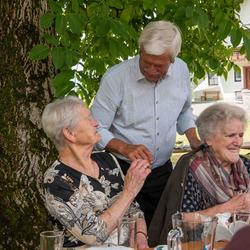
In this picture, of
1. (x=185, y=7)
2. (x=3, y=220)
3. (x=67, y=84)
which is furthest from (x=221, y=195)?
(x=3, y=220)

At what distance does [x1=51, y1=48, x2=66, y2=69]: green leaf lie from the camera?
2686 mm

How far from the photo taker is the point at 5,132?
3100mm

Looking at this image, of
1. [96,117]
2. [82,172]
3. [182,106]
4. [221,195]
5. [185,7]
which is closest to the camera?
[82,172]

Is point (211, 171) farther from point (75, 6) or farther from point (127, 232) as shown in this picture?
point (75, 6)

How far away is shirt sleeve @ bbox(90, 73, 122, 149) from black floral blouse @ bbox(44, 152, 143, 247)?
39 cm

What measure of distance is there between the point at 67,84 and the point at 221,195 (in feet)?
3.34

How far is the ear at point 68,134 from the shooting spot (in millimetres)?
2137

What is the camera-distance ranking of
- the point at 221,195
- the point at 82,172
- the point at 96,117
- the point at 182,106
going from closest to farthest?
the point at 82,172 < the point at 221,195 < the point at 96,117 < the point at 182,106

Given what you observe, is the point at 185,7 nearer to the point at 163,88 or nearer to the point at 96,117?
the point at 163,88

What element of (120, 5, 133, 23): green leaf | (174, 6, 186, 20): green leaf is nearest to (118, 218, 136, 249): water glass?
(174, 6, 186, 20): green leaf

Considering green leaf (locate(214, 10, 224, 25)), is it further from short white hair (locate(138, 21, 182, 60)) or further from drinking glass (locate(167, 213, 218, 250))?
drinking glass (locate(167, 213, 218, 250))

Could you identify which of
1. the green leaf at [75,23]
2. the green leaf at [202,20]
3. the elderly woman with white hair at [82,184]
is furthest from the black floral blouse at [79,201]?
the green leaf at [202,20]

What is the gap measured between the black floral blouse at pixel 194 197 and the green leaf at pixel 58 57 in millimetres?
883

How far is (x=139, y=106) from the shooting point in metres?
2.62
